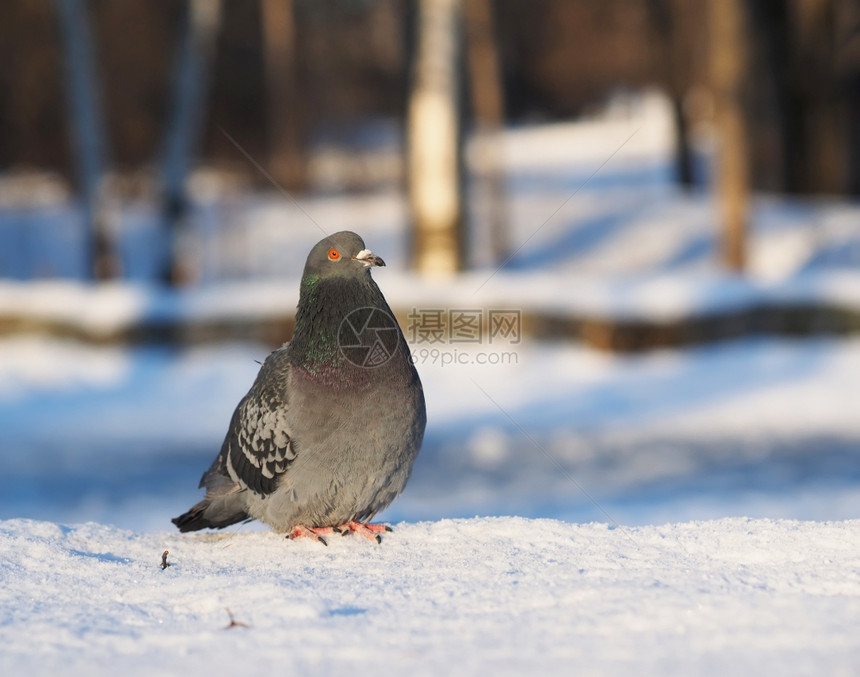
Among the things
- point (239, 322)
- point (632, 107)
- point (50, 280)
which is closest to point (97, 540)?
point (239, 322)

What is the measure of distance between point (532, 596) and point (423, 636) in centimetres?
41

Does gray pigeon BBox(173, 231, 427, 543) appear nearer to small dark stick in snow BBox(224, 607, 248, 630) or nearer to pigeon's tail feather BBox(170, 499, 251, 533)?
pigeon's tail feather BBox(170, 499, 251, 533)

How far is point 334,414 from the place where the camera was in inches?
138

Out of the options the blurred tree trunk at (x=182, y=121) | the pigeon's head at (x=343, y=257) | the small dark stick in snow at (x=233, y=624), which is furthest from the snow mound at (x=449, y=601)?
the blurred tree trunk at (x=182, y=121)

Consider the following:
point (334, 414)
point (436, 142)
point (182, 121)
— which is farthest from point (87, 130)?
point (334, 414)

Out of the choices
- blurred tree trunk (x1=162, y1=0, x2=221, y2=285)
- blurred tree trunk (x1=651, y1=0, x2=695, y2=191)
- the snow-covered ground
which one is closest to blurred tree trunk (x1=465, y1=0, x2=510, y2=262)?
the snow-covered ground

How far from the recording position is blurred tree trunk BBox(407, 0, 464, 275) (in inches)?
440

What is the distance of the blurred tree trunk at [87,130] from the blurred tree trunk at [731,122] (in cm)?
712

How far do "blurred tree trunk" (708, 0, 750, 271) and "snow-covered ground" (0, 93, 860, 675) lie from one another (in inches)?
96.2

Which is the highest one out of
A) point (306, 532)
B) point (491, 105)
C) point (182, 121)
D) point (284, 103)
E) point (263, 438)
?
point (284, 103)

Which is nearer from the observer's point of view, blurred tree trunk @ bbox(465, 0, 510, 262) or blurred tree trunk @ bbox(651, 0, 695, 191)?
blurred tree trunk @ bbox(465, 0, 510, 262)

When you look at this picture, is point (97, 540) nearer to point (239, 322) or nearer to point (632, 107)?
point (239, 322)

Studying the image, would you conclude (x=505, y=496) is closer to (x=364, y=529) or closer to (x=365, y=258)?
(x=364, y=529)

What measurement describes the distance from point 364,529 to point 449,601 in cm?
90
